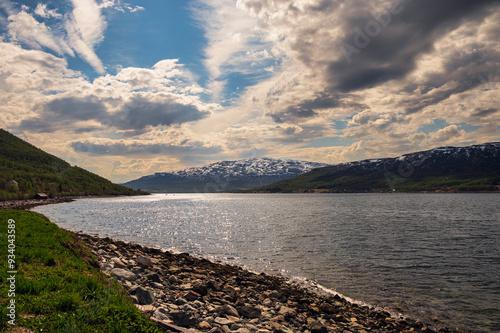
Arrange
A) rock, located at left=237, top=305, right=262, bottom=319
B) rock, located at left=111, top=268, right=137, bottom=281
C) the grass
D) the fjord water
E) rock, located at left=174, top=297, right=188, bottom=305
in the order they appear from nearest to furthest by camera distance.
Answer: the grass
rock, located at left=174, top=297, right=188, bottom=305
rock, located at left=237, top=305, right=262, bottom=319
rock, located at left=111, top=268, right=137, bottom=281
the fjord water

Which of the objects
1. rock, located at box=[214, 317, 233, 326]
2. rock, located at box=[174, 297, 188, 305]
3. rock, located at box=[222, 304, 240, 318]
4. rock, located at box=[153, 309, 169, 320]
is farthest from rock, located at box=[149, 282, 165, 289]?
rock, located at box=[153, 309, 169, 320]

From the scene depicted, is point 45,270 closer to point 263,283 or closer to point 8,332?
point 8,332

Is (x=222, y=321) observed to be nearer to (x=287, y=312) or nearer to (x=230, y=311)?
(x=230, y=311)

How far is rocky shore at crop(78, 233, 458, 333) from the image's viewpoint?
13641 millimetres

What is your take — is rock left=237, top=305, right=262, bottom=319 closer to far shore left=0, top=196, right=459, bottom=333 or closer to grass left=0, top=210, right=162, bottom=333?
far shore left=0, top=196, right=459, bottom=333

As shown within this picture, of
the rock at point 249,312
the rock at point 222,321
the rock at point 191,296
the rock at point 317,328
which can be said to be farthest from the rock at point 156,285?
the rock at point 317,328

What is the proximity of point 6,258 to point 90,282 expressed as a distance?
6.01 metres

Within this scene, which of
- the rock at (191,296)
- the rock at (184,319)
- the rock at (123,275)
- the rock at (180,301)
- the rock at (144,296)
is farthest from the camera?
the rock at (123,275)

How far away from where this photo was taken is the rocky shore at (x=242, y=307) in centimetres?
1364

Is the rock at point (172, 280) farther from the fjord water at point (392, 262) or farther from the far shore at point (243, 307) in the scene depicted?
the fjord water at point (392, 262)

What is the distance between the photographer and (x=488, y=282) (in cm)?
2683

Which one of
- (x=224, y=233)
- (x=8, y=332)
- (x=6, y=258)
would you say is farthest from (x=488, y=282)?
(x=224, y=233)

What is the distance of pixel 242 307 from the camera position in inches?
661

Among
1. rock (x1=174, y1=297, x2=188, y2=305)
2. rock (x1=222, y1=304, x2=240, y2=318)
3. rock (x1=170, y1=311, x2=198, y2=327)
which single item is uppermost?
rock (x1=170, y1=311, x2=198, y2=327)
